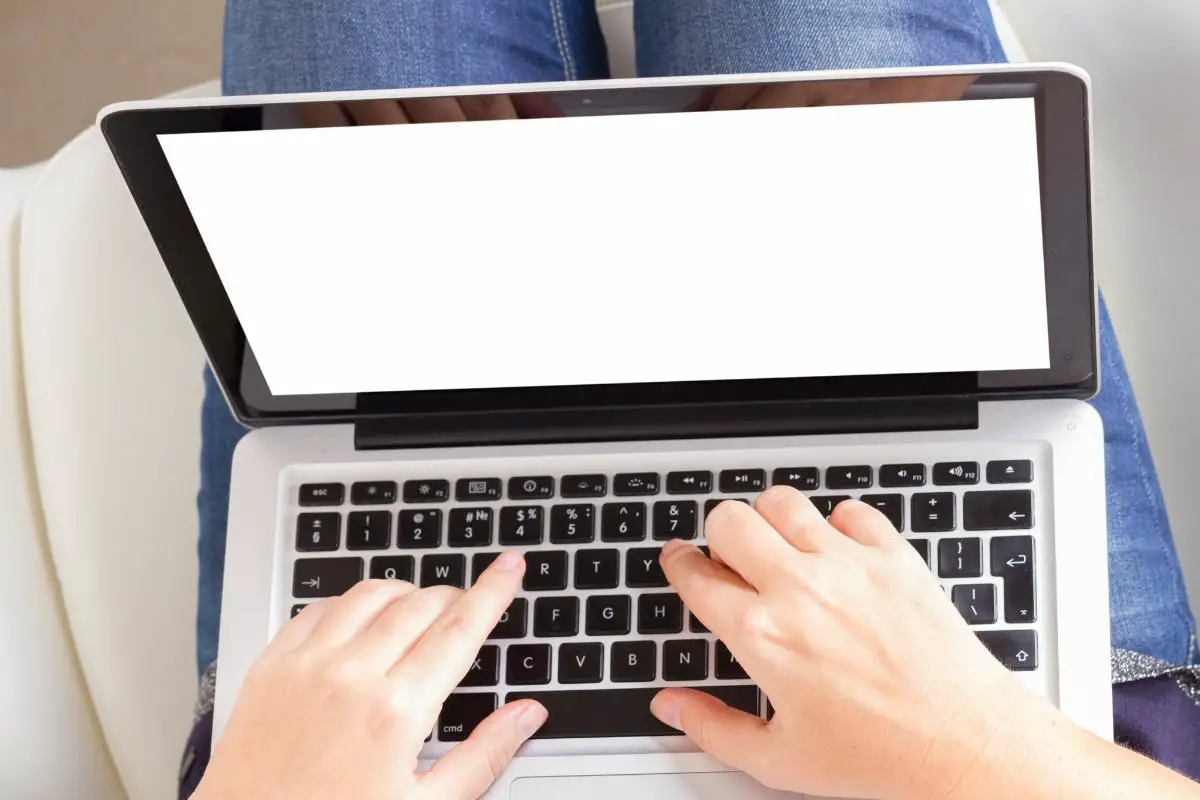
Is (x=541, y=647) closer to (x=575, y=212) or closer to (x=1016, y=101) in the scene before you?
(x=575, y=212)

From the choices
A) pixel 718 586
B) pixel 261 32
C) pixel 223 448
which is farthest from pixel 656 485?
pixel 261 32

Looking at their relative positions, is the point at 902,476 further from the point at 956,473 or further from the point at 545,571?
the point at 545,571

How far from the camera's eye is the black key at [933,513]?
0.57 meters

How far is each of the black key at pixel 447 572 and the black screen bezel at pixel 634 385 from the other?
0.30 feet

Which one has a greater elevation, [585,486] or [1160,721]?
[585,486]

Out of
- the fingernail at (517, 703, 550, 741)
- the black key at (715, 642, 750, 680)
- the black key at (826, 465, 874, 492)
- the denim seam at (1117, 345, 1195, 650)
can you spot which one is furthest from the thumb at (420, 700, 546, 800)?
the denim seam at (1117, 345, 1195, 650)

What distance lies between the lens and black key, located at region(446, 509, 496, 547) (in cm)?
60

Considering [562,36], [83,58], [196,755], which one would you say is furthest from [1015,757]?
[83,58]

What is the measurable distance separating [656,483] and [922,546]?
15cm

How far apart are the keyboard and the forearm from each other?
0.23 ft

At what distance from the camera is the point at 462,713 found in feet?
1.89

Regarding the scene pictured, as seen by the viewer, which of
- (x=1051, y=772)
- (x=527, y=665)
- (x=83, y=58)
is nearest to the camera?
(x=1051, y=772)

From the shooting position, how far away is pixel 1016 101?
0.46 metres

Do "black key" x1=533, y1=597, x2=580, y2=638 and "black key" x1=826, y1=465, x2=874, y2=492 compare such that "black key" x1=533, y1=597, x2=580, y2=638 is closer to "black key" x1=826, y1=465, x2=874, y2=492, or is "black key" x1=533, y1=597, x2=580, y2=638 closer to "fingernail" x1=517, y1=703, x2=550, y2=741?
"fingernail" x1=517, y1=703, x2=550, y2=741
